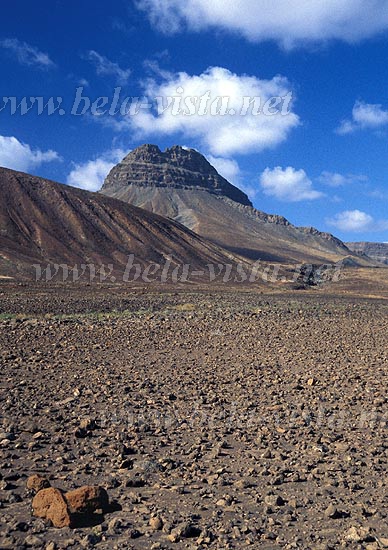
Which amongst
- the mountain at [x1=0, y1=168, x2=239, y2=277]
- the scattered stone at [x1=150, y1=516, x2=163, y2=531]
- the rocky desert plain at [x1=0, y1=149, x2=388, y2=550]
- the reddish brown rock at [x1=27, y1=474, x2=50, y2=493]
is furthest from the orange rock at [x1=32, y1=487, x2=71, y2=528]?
the mountain at [x1=0, y1=168, x2=239, y2=277]

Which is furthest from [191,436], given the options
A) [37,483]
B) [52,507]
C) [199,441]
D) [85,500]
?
[52,507]

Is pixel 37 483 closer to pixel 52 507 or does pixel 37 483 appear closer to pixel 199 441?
pixel 52 507

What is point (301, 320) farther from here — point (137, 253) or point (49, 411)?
point (137, 253)

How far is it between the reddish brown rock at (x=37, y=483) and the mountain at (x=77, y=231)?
5680 cm

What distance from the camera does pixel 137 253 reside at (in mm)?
85250

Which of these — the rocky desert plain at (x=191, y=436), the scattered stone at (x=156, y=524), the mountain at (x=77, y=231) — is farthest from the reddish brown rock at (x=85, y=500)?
the mountain at (x=77, y=231)

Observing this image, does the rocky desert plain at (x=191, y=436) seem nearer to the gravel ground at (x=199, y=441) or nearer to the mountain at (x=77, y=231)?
the gravel ground at (x=199, y=441)

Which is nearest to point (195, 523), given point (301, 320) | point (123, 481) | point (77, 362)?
point (123, 481)

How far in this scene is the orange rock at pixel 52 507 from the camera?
4.36 metres

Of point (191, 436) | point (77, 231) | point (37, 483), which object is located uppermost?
point (77, 231)

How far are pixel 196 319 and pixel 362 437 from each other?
14179mm

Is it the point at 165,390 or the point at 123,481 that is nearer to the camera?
the point at 123,481

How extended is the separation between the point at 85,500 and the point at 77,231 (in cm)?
8048

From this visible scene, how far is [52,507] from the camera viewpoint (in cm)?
445
